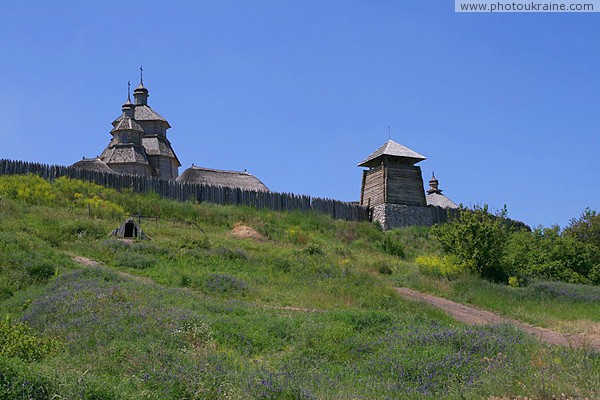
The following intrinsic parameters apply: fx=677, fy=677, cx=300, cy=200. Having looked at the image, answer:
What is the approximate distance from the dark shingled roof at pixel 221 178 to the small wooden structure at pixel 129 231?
20.0 metres

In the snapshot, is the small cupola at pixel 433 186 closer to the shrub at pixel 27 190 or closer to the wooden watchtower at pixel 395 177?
the wooden watchtower at pixel 395 177

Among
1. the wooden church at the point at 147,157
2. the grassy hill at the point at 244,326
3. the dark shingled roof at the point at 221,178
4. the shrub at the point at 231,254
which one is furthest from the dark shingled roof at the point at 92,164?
the shrub at the point at 231,254

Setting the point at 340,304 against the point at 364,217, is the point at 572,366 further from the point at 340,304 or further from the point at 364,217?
the point at 364,217

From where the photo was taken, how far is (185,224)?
28797mm

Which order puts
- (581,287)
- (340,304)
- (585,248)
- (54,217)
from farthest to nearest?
1. (585,248)
2. (54,217)
3. (581,287)
4. (340,304)

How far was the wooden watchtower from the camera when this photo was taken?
124ft

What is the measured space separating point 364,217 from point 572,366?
30043 mm

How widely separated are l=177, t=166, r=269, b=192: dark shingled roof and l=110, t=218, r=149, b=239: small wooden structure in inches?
788

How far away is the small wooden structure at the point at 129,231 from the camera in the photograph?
2210 cm

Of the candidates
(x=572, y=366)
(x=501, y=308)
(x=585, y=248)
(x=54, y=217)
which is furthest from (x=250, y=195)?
(x=572, y=366)

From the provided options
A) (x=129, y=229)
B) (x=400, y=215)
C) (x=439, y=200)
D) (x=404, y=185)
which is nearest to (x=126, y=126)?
(x=404, y=185)

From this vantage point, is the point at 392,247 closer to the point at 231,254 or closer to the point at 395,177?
the point at 395,177

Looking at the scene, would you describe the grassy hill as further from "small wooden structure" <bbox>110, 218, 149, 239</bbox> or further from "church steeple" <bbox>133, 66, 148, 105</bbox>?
"church steeple" <bbox>133, 66, 148, 105</bbox>

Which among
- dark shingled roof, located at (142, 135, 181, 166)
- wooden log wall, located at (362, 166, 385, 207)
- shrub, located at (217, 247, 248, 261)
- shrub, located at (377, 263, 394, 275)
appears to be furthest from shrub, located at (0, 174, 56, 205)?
dark shingled roof, located at (142, 135, 181, 166)
